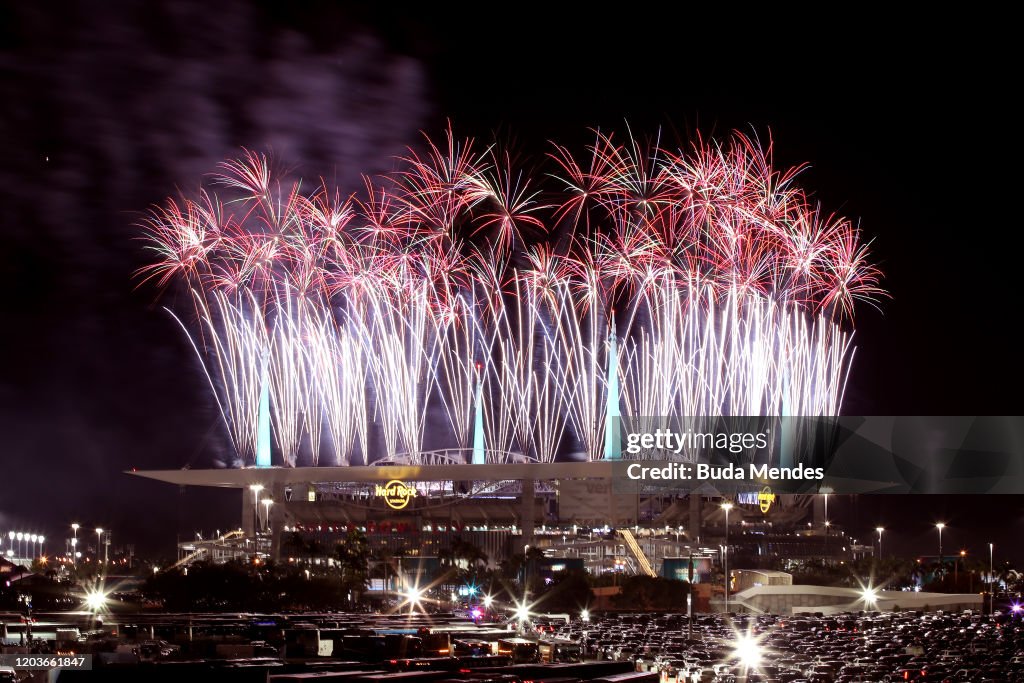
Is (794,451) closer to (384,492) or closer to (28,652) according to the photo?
(384,492)

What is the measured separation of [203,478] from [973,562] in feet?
181

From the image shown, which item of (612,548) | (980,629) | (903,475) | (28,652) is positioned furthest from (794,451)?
(28,652)

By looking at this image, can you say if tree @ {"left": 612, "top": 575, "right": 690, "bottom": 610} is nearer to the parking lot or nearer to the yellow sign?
the parking lot

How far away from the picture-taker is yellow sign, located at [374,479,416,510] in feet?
290

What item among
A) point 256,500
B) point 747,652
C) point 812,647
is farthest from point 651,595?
point 747,652

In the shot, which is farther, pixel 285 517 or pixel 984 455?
pixel 285 517

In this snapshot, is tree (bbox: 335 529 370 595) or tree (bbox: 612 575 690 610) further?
tree (bbox: 612 575 690 610)

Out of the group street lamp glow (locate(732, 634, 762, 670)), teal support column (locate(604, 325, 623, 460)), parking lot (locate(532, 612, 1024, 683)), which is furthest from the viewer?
teal support column (locate(604, 325, 623, 460))

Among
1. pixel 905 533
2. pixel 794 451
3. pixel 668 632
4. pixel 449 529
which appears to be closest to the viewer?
pixel 668 632

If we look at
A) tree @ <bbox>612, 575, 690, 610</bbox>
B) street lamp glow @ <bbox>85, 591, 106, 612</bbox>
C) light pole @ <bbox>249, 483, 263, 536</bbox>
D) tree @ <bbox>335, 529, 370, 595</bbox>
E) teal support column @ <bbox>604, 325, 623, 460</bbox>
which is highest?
teal support column @ <bbox>604, 325, 623, 460</bbox>

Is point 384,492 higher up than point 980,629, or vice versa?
point 384,492

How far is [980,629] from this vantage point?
4975cm

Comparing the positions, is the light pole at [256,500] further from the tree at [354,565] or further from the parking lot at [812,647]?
the parking lot at [812,647]

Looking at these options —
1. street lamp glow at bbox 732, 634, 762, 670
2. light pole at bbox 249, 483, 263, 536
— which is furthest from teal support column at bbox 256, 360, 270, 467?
street lamp glow at bbox 732, 634, 762, 670
